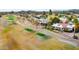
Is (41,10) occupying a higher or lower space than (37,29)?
higher

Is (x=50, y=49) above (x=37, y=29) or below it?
below

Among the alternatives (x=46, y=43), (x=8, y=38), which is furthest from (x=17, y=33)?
(x=46, y=43)

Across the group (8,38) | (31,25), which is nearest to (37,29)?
(31,25)
